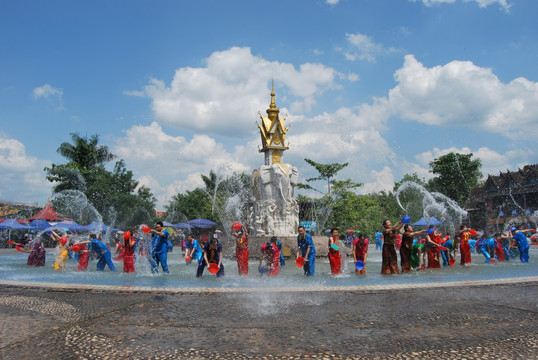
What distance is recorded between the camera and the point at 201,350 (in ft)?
16.2

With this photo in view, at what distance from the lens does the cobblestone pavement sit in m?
4.88

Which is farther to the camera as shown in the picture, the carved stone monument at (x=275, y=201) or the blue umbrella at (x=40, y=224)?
the blue umbrella at (x=40, y=224)

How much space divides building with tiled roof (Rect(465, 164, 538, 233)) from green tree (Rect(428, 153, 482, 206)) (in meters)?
2.23

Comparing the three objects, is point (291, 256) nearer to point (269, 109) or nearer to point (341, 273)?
point (341, 273)

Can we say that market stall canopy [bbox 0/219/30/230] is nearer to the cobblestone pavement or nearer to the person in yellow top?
the person in yellow top

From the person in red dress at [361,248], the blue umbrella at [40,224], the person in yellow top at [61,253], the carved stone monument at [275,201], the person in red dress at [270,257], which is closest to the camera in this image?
the person in red dress at [270,257]

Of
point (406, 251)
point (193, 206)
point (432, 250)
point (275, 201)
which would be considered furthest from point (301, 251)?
point (193, 206)

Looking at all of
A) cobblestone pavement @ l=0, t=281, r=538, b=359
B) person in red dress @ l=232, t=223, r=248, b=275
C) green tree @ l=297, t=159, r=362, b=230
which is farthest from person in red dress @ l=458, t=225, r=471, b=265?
green tree @ l=297, t=159, r=362, b=230

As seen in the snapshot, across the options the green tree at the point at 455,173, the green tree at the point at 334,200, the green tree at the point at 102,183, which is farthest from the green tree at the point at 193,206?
the green tree at the point at 455,173

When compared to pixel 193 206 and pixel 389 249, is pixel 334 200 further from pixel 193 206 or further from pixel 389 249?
pixel 389 249

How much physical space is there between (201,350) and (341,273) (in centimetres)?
839

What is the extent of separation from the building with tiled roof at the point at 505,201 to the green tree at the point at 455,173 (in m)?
2.23

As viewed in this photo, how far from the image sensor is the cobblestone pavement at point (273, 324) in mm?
4879

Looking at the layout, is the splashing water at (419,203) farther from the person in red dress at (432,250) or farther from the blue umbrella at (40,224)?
the person in red dress at (432,250)
